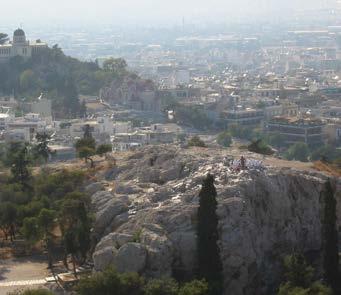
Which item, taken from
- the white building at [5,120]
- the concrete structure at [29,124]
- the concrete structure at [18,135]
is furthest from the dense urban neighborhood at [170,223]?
the white building at [5,120]

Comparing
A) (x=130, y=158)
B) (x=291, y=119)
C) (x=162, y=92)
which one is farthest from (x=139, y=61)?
(x=130, y=158)

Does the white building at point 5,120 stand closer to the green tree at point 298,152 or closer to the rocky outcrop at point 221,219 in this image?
the green tree at point 298,152

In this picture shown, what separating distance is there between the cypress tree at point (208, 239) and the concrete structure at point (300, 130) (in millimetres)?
36233

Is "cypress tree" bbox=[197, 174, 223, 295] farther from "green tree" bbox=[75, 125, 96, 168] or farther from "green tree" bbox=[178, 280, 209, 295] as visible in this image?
"green tree" bbox=[75, 125, 96, 168]

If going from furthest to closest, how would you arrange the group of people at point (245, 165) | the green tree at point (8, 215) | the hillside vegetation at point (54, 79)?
1. the hillside vegetation at point (54, 79)
2. the green tree at point (8, 215)
3. the group of people at point (245, 165)

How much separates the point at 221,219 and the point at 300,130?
36.3 m

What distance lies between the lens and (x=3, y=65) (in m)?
63.7

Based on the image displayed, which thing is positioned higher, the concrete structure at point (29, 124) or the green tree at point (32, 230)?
the green tree at point (32, 230)

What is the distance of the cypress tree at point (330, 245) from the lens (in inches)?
762

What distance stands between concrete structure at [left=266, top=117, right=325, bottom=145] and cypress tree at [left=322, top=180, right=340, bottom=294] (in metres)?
35.7

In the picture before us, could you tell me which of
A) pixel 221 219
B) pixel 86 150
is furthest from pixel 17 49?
pixel 221 219

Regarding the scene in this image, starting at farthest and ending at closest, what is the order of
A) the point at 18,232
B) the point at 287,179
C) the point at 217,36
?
the point at 217,36
the point at 18,232
the point at 287,179

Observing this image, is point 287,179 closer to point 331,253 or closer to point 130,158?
point 331,253

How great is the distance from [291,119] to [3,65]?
18.8 metres
